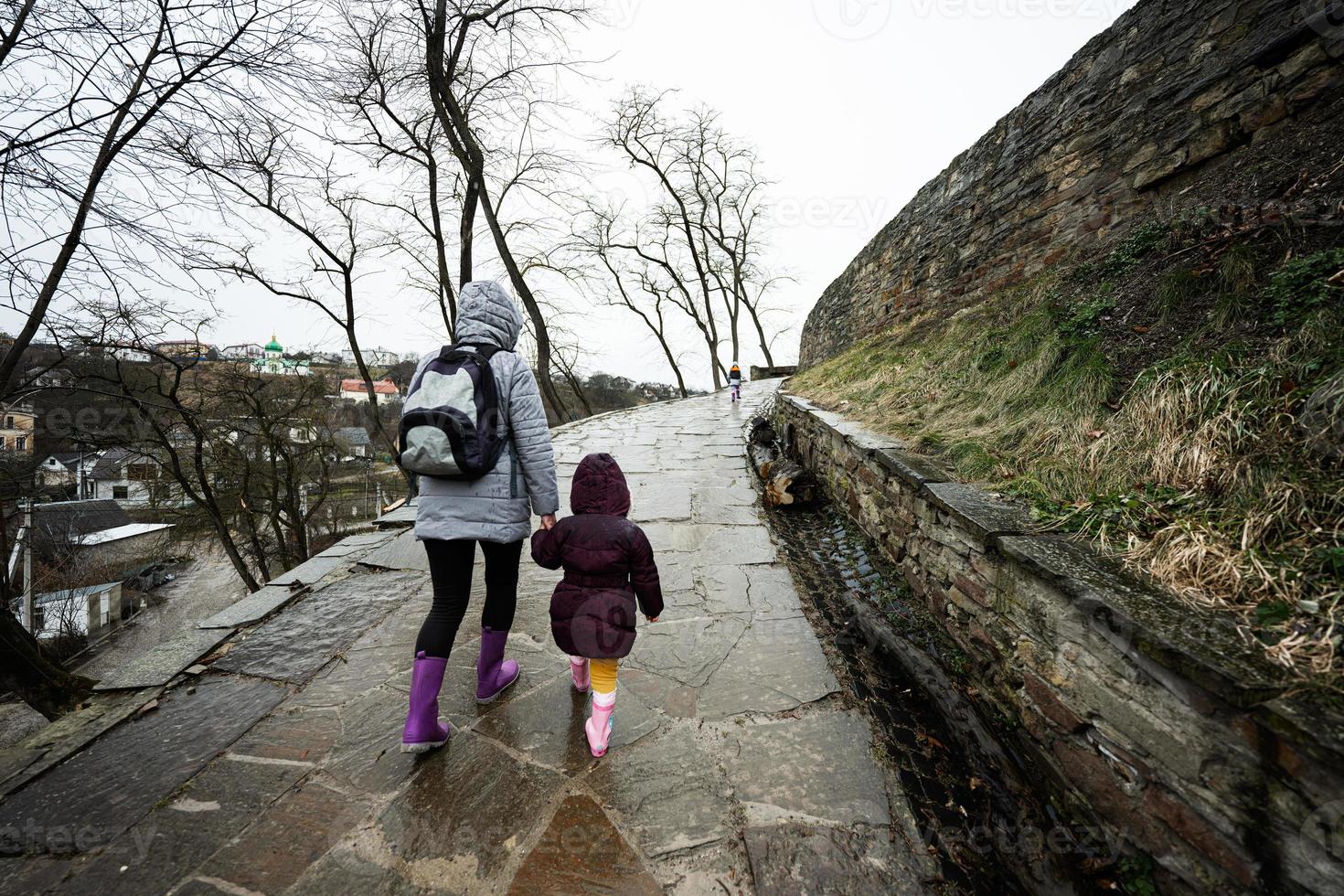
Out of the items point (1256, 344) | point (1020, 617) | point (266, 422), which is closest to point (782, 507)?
point (1020, 617)

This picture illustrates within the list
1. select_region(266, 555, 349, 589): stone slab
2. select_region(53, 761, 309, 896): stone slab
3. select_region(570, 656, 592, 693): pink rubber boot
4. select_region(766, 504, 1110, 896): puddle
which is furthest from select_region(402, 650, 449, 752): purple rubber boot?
select_region(266, 555, 349, 589): stone slab

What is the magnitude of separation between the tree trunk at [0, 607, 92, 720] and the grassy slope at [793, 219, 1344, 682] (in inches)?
226

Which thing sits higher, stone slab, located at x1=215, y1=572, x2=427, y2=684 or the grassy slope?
the grassy slope

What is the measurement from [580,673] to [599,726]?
0.31 m

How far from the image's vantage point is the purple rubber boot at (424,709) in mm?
1648

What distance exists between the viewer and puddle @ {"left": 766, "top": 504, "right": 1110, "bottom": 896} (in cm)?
133

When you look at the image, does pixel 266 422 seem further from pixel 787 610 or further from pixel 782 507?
pixel 787 610

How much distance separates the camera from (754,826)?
4.67 ft

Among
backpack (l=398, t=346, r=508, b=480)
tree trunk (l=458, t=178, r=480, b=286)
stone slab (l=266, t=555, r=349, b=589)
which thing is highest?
tree trunk (l=458, t=178, r=480, b=286)

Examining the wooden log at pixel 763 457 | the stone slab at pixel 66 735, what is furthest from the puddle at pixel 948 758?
the stone slab at pixel 66 735

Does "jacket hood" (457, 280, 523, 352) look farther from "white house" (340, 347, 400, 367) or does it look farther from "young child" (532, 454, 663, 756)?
"white house" (340, 347, 400, 367)

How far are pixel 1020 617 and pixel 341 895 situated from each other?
2298mm

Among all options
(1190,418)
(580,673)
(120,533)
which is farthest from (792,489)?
(120,533)

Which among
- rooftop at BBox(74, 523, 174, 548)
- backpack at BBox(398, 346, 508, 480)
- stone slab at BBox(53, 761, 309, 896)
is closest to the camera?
stone slab at BBox(53, 761, 309, 896)
